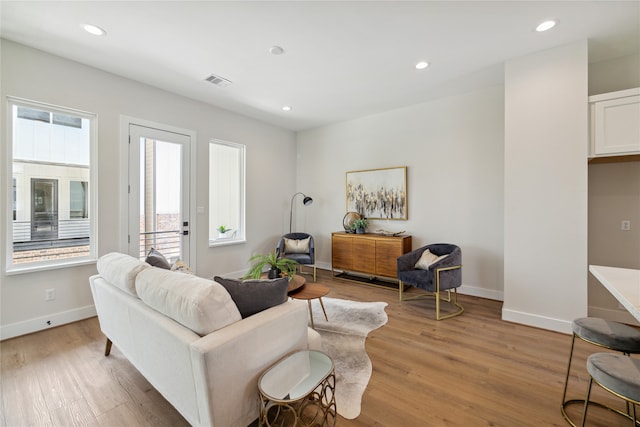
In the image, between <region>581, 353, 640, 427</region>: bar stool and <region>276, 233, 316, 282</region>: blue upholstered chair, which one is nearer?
<region>581, 353, 640, 427</region>: bar stool

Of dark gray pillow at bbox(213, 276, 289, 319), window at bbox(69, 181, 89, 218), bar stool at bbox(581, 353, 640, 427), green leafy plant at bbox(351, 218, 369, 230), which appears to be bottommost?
bar stool at bbox(581, 353, 640, 427)

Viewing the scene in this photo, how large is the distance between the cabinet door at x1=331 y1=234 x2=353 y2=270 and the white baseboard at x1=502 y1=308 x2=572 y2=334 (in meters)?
2.26

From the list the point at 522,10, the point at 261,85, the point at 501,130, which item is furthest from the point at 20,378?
the point at 501,130

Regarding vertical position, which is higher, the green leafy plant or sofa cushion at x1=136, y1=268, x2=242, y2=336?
the green leafy plant

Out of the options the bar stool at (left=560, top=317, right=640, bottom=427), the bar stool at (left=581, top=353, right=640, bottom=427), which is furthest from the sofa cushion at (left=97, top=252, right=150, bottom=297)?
the bar stool at (left=560, top=317, right=640, bottom=427)

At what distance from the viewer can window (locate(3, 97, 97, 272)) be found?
2.70m

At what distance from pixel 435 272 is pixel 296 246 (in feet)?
8.34

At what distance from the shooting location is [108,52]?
2773 millimetres

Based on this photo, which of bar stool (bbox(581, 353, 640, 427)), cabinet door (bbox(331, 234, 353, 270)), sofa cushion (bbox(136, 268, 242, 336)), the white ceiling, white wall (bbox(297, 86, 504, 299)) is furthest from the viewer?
cabinet door (bbox(331, 234, 353, 270))

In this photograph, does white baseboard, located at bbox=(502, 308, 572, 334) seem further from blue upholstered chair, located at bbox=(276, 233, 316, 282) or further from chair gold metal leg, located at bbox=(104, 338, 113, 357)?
chair gold metal leg, located at bbox=(104, 338, 113, 357)

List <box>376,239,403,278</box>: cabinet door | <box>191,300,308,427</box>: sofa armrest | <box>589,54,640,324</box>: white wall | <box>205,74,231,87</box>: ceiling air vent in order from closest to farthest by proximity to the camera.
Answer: <box>191,300,308,427</box>: sofa armrest < <box>589,54,640,324</box>: white wall < <box>205,74,231,87</box>: ceiling air vent < <box>376,239,403,278</box>: cabinet door

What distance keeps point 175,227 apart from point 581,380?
4.61m

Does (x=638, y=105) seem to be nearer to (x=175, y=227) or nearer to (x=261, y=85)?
(x=261, y=85)

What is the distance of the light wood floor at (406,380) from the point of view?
164 centimetres
